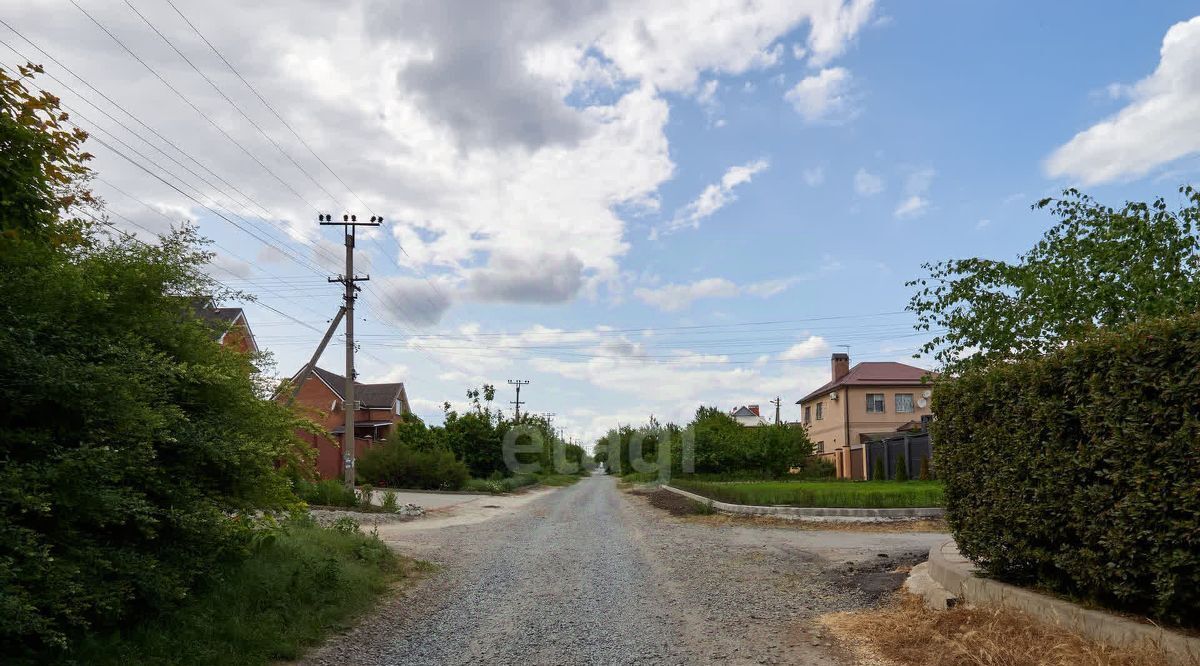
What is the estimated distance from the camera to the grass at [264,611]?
17.4 feet

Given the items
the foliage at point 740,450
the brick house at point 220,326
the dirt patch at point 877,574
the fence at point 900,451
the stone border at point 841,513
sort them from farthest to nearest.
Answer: the foliage at point 740,450
the fence at point 900,451
the stone border at point 841,513
the dirt patch at point 877,574
the brick house at point 220,326

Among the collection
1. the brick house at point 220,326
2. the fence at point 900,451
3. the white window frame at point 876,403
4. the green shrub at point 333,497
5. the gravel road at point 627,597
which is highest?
the white window frame at point 876,403

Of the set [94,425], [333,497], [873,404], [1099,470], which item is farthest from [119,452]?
[873,404]

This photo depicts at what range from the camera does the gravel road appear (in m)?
6.45

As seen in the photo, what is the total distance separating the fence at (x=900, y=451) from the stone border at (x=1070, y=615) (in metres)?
23.4

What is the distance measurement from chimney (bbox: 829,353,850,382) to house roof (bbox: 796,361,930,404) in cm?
63

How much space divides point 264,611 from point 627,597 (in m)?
3.78

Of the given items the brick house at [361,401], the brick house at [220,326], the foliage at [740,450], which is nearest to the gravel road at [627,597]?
the brick house at [220,326]

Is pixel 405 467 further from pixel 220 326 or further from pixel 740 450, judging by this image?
pixel 220 326

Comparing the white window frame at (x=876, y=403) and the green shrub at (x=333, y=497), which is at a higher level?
the white window frame at (x=876, y=403)

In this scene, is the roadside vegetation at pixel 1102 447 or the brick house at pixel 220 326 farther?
the brick house at pixel 220 326

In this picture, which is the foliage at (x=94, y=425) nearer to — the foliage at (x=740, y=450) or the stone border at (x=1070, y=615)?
the stone border at (x=1070, y=615)

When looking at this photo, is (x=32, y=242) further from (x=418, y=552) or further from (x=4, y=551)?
(x=418, y=552)

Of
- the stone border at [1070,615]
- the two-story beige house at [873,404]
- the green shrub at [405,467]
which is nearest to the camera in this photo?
the stone border at [1070,615]
